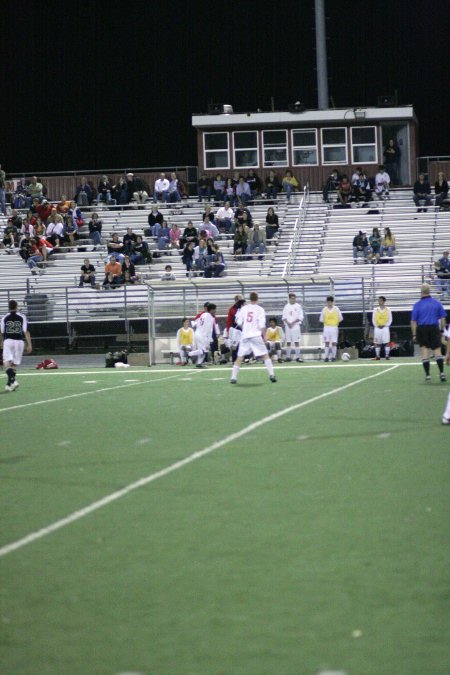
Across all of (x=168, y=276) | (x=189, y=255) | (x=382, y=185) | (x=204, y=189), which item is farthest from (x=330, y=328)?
(x=204, y=189)

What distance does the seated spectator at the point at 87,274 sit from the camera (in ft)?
123

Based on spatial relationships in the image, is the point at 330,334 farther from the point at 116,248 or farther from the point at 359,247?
the point at 116,248

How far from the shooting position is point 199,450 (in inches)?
485

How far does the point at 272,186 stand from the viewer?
44812 mm

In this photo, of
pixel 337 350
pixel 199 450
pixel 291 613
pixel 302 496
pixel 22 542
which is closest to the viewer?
pixel 291 613

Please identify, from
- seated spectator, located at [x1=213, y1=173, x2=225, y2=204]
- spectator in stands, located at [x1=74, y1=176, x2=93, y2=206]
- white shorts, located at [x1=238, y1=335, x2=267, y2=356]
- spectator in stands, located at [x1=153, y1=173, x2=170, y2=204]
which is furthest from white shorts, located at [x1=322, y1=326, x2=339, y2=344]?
spectator in stands, located at [x1=74, y1=176, x2=93, y2=206]

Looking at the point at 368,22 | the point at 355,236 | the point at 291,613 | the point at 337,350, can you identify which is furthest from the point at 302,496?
the point at 368,22

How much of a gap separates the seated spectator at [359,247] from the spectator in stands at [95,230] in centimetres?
903

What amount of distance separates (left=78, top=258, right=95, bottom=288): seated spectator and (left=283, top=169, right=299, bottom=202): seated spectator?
10.1m

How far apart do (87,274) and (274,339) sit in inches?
336

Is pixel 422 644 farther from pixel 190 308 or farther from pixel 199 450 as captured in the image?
pixel 190 308

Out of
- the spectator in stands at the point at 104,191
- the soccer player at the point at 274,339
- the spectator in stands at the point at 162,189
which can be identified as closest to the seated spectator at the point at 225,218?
the spectator in stands at the point at 162,189

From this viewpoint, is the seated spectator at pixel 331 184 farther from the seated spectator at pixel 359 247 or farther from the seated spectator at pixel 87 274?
the seated spectator at pixel 87 274

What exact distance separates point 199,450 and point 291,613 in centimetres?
627
